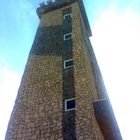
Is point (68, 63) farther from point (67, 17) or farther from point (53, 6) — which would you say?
point (53, 6)

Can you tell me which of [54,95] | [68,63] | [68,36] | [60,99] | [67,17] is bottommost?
[60,99]

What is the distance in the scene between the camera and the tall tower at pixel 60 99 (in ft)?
36.1

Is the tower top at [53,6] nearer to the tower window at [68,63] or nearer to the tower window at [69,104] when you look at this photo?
the tower window at [68,63]

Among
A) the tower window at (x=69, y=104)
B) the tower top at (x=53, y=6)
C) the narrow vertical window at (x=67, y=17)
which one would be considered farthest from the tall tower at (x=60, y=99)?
the tower top at (x=53, y=6)

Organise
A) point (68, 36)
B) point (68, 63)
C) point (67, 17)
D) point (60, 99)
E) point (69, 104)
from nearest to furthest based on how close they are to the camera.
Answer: point (69, 104) → point (60, 99) → point (68, 63) → point (68, 36) → point (67, 17)

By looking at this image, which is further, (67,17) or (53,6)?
(53,6)

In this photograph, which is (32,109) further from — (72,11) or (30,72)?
(72,11)

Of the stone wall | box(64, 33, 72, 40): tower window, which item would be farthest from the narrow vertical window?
box(64, 33, 72, 40): tower window

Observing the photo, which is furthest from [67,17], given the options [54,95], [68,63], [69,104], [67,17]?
[69,104]

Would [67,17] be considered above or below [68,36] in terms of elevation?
above

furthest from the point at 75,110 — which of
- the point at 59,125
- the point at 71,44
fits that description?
the point at 71,44

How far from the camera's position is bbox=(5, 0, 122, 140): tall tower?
36.1ft

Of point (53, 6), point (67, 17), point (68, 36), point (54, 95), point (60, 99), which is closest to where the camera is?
point (60, 99)

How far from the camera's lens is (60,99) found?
12.3 metres
